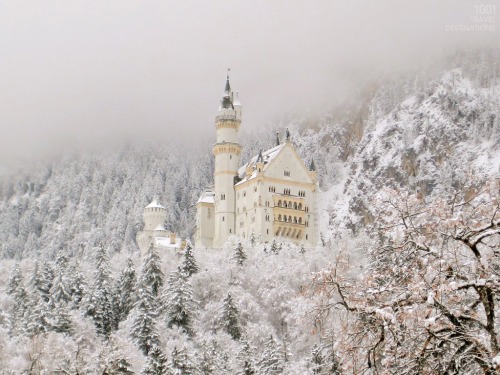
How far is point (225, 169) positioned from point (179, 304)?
60.2 metres

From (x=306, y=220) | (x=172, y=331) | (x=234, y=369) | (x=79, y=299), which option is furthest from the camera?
(x=306, y=220)

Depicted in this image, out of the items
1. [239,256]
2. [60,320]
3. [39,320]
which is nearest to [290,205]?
[239,256]

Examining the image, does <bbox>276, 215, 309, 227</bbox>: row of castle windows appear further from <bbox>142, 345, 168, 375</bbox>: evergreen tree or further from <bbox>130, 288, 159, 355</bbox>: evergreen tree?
<bbox>142, 345, 168, 375</bbox>: evergreen tree

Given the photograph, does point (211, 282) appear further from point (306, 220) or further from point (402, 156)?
point (402, 156)

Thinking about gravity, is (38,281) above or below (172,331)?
above

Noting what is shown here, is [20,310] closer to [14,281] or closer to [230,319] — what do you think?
[14,281]

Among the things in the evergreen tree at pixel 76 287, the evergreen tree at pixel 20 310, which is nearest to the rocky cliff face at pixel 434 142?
the evergreen tree at pixel 76 287

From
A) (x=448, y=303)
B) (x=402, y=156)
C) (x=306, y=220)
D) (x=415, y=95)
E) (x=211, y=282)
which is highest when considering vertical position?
(x=415, y=95)

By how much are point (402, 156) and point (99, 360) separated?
470ft

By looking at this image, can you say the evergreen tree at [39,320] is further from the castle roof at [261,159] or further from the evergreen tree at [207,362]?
the castle roof at [261,159]

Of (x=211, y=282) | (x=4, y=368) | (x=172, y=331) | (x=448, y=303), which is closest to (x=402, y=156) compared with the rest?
(x=211, y=282)

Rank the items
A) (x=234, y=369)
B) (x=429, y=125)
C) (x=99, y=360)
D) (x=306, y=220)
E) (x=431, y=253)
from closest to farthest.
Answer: (x=431, y=253) < (x=99, y=360) < (x=234, y=369) < (x=306, y=220) < (x=429, y=125)

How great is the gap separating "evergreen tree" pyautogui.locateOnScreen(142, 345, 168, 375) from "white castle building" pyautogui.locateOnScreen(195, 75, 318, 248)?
6755cm

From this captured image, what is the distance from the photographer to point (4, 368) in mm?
58719
